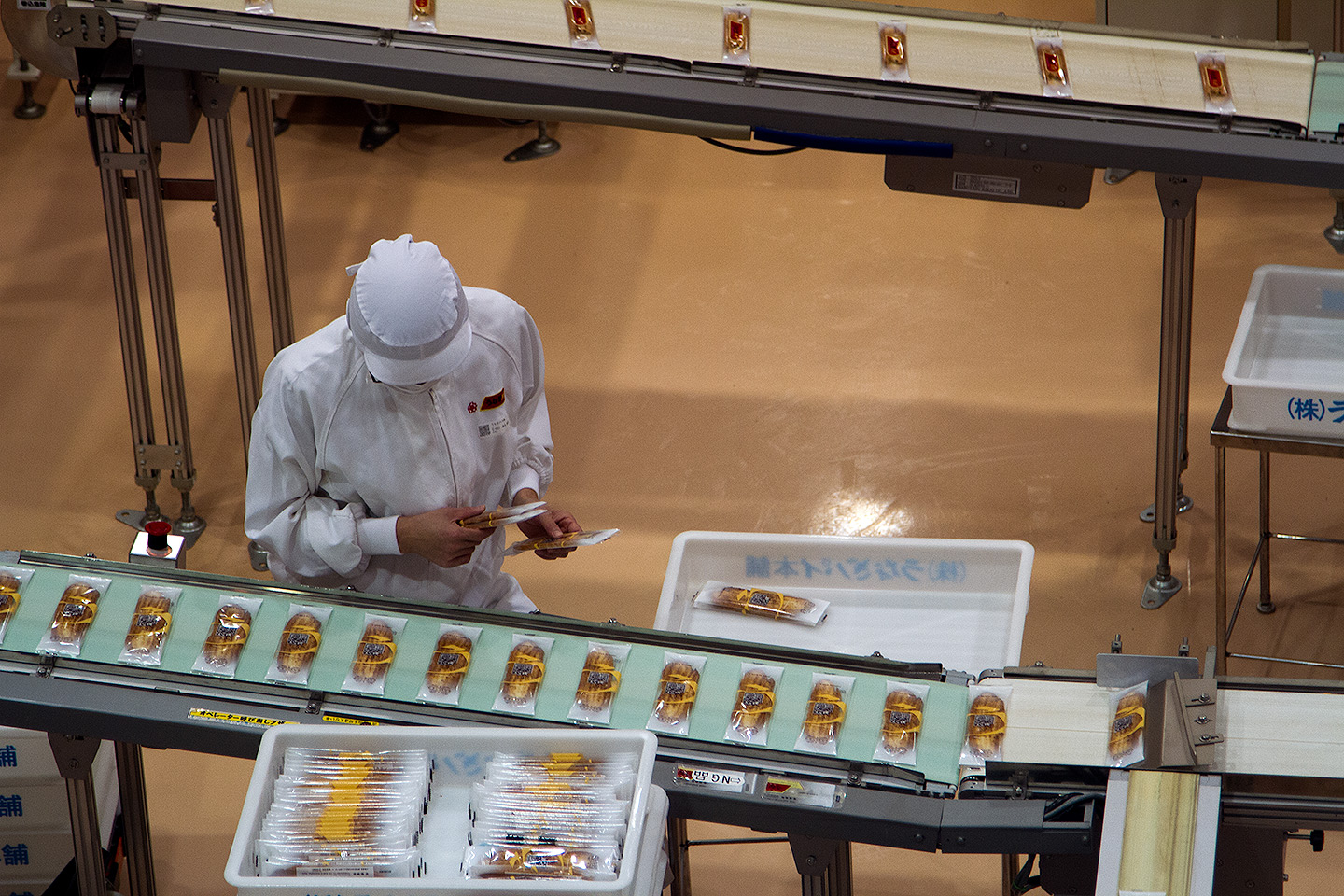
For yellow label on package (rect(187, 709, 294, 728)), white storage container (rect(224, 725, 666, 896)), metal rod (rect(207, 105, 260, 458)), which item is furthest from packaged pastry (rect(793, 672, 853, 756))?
metal rod (rect(207, 105, 260, 458))

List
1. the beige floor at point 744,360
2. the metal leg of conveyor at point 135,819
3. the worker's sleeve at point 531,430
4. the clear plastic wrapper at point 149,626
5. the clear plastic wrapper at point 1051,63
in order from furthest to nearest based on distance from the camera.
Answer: the beige floor at point 744,360
the clear plastic wrapper at point 1051,63
the worker's sleeve at point 531,430
the metal leg of conveyor at point 135,819
the clear plastic wrapper at point 149,626

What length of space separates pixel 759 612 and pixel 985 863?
3.40 feet

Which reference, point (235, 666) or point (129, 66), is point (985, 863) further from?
point (129, 66)

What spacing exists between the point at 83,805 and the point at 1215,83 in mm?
3222

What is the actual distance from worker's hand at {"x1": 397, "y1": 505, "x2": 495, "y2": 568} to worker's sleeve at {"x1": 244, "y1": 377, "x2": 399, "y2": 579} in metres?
0.04

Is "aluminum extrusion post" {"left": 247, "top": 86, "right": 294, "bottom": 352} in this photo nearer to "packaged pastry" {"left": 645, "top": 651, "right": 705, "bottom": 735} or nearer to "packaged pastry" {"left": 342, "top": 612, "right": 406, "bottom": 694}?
"packaged pastry" {"left": 342, "top": 612, "right": 406, "bottom": 694}

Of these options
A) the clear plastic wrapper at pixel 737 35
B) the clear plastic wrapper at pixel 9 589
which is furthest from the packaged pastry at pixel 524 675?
the clear plastic wrapper at pixel 737 35

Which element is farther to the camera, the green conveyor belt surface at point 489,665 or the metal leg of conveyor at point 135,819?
the metal leg of conveyor at point 135,819

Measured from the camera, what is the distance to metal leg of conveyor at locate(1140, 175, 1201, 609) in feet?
14.2

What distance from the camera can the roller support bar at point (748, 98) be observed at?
412 centimetres

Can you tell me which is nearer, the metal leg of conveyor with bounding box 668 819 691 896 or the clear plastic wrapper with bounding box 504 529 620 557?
the clear plastic wrapper with bounding box 504 529 620 557

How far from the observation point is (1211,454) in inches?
215

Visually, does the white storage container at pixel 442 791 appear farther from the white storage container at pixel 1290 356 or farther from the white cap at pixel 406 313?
the white storage container at pixel 1290 356

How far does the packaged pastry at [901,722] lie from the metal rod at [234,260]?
2565 millimetres
